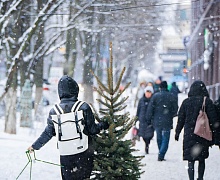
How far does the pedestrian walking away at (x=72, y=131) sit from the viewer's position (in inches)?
267

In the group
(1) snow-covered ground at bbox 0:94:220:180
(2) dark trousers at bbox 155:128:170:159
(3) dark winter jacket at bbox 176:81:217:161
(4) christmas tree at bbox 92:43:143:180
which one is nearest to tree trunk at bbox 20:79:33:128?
(1) snow-covered ground at bbox 0:94:220:180

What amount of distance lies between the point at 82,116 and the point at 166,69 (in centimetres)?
5484

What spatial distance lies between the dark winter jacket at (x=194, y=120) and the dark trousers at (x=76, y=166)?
2.74 m

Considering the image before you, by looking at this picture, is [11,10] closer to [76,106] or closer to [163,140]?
[163,140]

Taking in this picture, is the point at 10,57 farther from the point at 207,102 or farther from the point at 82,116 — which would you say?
the point at 82,116

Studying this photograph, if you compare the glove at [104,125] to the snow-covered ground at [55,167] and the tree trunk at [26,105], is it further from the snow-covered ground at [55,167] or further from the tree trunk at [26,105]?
the tree trunk at [26,105]

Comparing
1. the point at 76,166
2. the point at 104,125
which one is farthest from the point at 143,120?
the point at 76,166

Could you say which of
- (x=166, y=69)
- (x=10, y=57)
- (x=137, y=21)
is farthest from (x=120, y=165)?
(x=166, y=69)

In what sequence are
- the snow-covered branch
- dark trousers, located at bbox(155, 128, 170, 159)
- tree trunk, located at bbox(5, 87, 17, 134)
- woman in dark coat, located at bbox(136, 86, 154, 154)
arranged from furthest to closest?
tree trunk, located at bbox(5, 87, 17, 134) → the snow-covered branch → woman in dark coat, located at bbox(136, 86, 154, 154) → dark trousers, located at bbox(155, 128, 170, 159)

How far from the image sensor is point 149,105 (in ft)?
44.1

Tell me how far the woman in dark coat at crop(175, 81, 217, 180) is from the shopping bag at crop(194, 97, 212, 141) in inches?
2.4

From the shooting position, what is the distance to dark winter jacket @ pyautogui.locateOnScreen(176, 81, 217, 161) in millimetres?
9281

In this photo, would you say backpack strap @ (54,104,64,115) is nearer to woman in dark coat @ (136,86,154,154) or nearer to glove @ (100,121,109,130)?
glove @ (100,121,109,130)

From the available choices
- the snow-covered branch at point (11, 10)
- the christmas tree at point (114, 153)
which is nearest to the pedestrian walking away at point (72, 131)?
the christmas tree at point (114, 153)
